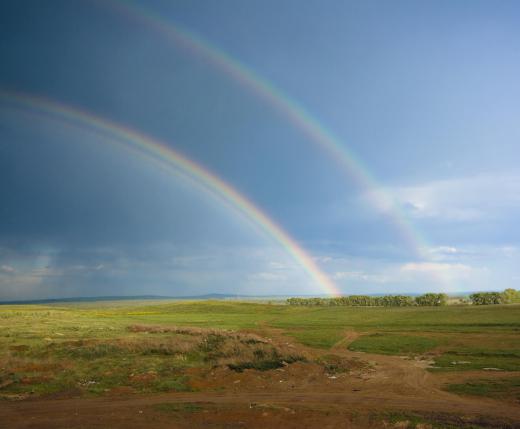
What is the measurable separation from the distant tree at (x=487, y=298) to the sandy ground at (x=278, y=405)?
116 meters

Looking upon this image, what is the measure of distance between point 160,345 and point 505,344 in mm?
35152

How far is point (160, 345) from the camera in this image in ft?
133

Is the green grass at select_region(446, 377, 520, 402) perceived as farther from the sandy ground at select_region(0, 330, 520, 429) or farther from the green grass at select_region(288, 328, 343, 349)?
the green grass at select_region(288, 328, 343, 349)

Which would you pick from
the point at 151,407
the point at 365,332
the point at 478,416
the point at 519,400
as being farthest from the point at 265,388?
the point at 365,332

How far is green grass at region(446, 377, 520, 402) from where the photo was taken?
2209 cm

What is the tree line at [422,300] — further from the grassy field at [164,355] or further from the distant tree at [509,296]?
the grassy field at [164,355]

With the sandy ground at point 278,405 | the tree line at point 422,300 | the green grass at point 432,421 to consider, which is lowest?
the sandy ground at point 278,405

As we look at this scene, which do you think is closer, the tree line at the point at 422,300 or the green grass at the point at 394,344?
the green grass at the point at 394,344

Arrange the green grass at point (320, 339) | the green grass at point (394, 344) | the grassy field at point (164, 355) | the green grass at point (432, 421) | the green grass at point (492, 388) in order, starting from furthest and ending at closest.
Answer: the green grass at point (320, 339)
the green grass at point (394, 344)
the grassy field at point (164, 355)
the green grass at point (492, 388)
the green grass at point (432, 421)

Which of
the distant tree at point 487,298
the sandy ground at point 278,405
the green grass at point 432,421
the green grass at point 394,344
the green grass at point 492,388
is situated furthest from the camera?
the distant tree at point 487,298

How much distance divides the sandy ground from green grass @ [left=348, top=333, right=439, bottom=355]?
1168cm

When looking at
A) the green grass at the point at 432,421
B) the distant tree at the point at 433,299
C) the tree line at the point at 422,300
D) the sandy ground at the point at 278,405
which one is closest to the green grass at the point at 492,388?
the sandy ground at the point at 278,405

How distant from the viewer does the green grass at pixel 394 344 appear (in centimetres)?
3998

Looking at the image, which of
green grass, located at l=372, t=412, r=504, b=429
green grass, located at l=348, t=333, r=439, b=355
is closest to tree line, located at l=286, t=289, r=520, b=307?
green grass, located at l=348, t=333, r=439, b=355
